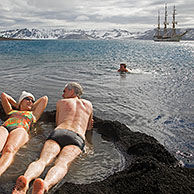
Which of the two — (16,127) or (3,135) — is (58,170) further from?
(16,127)

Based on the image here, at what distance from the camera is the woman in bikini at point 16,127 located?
4.80 m

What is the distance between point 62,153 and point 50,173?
791mm

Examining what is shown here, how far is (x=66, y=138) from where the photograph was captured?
501 centimetres

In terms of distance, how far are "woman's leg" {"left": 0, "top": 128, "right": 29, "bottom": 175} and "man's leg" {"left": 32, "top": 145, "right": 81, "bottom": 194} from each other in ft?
3.36

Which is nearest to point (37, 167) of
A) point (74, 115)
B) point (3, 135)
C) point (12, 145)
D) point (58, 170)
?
point (58, 170)

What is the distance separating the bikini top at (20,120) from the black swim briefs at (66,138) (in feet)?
4.22

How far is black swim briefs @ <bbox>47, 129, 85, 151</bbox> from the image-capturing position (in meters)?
5.01

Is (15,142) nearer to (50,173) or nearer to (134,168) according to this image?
(50,173)

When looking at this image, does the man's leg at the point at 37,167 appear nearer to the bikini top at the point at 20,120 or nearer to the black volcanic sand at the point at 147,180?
the black volcanic sand at the point at 147,180

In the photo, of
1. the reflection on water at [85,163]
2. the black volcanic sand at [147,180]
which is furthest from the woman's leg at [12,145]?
the black volcanic sand at [147,180]

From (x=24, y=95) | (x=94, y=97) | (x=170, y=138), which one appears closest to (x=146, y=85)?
(x=94, y=97)

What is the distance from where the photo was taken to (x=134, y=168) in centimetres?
442

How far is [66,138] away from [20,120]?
1710 mm

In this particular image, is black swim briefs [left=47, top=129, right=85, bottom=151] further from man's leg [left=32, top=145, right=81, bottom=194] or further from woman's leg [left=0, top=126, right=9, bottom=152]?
woman's leg [left=0, top=126, right=9, bottom=152]
